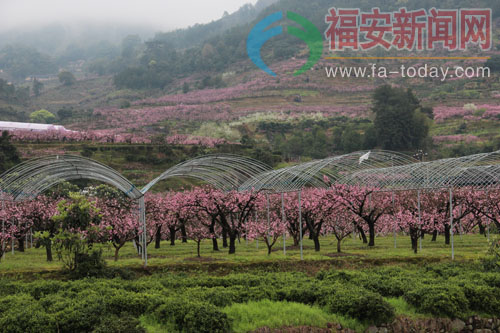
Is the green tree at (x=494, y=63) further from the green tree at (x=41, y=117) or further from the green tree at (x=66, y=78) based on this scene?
the green tree at (x=66, y=78)

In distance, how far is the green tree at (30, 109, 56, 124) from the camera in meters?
102

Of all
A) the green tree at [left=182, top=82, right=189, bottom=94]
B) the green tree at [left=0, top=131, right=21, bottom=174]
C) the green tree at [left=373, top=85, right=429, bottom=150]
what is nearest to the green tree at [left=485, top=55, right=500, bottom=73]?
the green tree at [left=373, top=85, right=429, bottom=150]

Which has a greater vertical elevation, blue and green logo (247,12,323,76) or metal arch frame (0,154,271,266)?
blue and green logo (247,12,323,76)

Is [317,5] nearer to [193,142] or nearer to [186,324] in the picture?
[193,142]

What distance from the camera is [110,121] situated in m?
87.1

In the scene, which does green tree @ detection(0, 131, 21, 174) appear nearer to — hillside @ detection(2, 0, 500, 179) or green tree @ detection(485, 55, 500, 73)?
hillside @ detection(2, 0, 500, 179)

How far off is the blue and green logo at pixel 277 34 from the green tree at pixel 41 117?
52.1 m

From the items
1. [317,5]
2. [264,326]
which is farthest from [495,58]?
[264,326]

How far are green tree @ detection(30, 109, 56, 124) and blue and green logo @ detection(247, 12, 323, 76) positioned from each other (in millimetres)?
52068

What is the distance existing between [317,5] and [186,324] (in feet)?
518

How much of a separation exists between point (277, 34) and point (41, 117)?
237 feet

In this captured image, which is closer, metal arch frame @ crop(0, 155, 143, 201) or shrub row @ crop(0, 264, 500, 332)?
shrub row @ crop(0, 264, 500, 332)

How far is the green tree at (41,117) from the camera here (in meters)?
102

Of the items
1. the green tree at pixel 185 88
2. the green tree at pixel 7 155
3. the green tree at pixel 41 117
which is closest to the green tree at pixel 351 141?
the green tree at pixel 7 155
